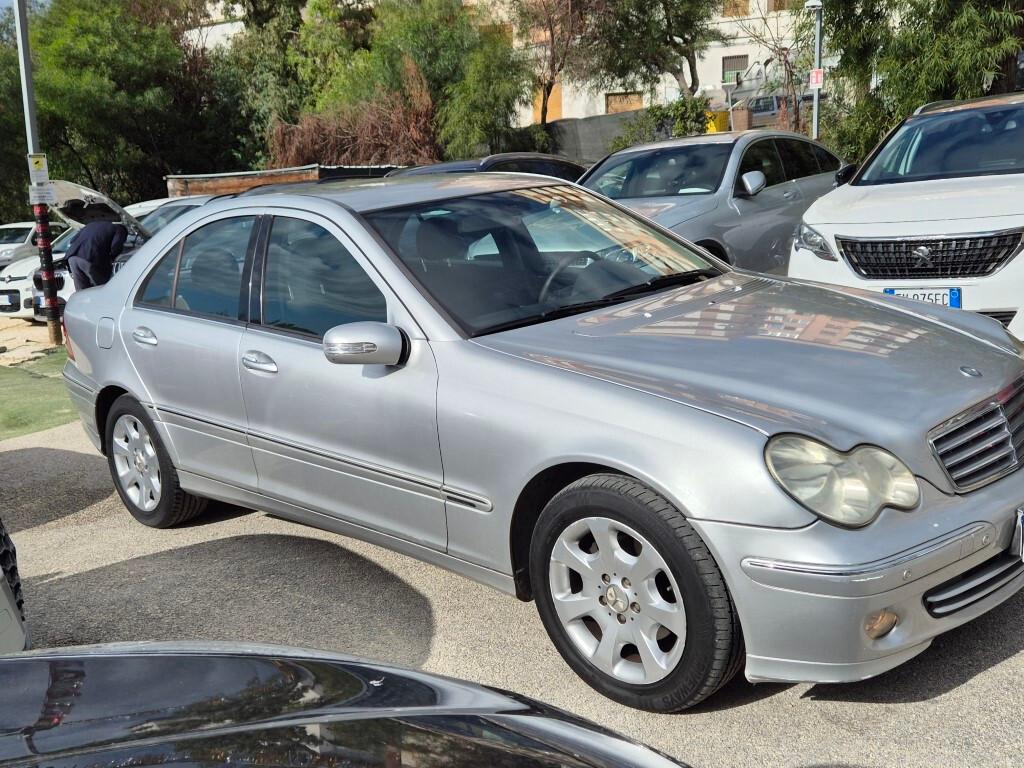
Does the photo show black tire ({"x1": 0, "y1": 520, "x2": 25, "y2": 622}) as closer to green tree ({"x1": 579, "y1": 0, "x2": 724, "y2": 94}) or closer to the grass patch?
the grass patch

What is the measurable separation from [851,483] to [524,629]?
4.87ft

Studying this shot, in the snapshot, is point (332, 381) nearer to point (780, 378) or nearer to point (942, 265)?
point (780, 378)

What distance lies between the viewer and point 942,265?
6336mm

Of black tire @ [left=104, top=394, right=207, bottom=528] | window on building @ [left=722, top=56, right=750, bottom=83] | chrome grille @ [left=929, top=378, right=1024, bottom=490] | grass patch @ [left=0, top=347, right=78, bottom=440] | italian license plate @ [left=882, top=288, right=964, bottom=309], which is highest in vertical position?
window on building @ [left=722, top=56, right=750, bottom=83]

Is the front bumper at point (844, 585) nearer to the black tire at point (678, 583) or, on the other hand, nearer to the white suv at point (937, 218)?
the black tire at point (678, 583)

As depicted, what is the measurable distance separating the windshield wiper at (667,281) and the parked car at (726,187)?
4.56 m

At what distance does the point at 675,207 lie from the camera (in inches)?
367

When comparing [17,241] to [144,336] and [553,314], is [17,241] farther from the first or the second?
[553,314]

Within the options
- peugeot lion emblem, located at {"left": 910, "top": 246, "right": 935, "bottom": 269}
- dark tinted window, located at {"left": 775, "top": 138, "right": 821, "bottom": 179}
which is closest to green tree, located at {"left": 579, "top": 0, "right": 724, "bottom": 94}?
dark tinted window, located at {"left": 775, "top": 138, "right": 821, "bottom": 179}

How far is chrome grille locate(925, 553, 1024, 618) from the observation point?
3041 mm

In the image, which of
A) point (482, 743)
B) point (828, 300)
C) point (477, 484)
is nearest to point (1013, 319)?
point (828, 300)

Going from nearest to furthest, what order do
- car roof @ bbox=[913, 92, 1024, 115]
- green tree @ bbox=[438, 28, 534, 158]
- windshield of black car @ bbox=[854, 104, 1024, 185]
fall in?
windshield of black car @ bbox=[854, 104, 1024, 185] < car roof @ bbox=[913, 92, 1024, 115] < green tree @ bbox=[438, 28, 534, 158]

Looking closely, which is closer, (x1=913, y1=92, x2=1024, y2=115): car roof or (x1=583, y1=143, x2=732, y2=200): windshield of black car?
(x1=913, y1=92, x2=1024, y2=115): car roof

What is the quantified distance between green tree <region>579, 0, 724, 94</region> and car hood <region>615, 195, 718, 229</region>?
21678 millimetres
